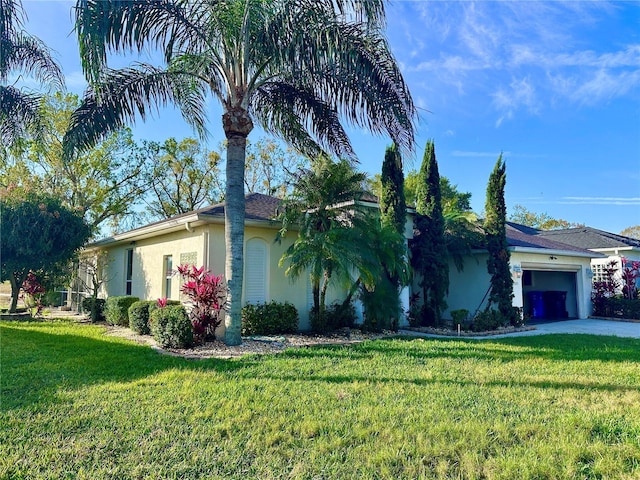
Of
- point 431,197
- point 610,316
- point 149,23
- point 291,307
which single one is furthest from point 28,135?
point 610,316

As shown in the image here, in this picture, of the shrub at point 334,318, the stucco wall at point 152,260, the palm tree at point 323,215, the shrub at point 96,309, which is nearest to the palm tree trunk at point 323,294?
the palm tree at point 323,215

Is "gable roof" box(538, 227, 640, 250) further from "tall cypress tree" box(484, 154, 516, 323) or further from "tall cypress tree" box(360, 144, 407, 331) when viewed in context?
"tall cypress tree" box(360, 144, 407, 331)

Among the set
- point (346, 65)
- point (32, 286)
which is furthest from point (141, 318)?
point (346, 65)

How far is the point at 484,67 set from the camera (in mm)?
12469

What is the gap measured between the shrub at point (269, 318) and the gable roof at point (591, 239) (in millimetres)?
18254

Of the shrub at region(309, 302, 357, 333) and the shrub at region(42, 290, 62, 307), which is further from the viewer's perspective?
the shrub at region(42, 290, 62, 307)

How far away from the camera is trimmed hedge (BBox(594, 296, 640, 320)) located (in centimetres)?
1753

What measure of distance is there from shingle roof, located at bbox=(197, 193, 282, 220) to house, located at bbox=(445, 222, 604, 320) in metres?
8.30

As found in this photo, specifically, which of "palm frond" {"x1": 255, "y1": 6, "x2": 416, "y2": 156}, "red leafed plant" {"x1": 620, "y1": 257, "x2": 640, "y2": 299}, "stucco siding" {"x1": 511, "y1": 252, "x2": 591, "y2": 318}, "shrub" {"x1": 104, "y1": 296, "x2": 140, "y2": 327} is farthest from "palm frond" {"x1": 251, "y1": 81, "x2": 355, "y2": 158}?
"red leafed plant" {"x1": 620, "y1": 257, "x2": 640, "y2": 299}

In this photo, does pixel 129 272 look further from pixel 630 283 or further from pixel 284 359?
pixel 630 283

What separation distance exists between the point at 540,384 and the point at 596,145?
15904mm

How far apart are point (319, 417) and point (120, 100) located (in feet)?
30.8

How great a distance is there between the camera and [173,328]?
9.69 m

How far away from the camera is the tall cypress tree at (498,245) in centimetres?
1474
